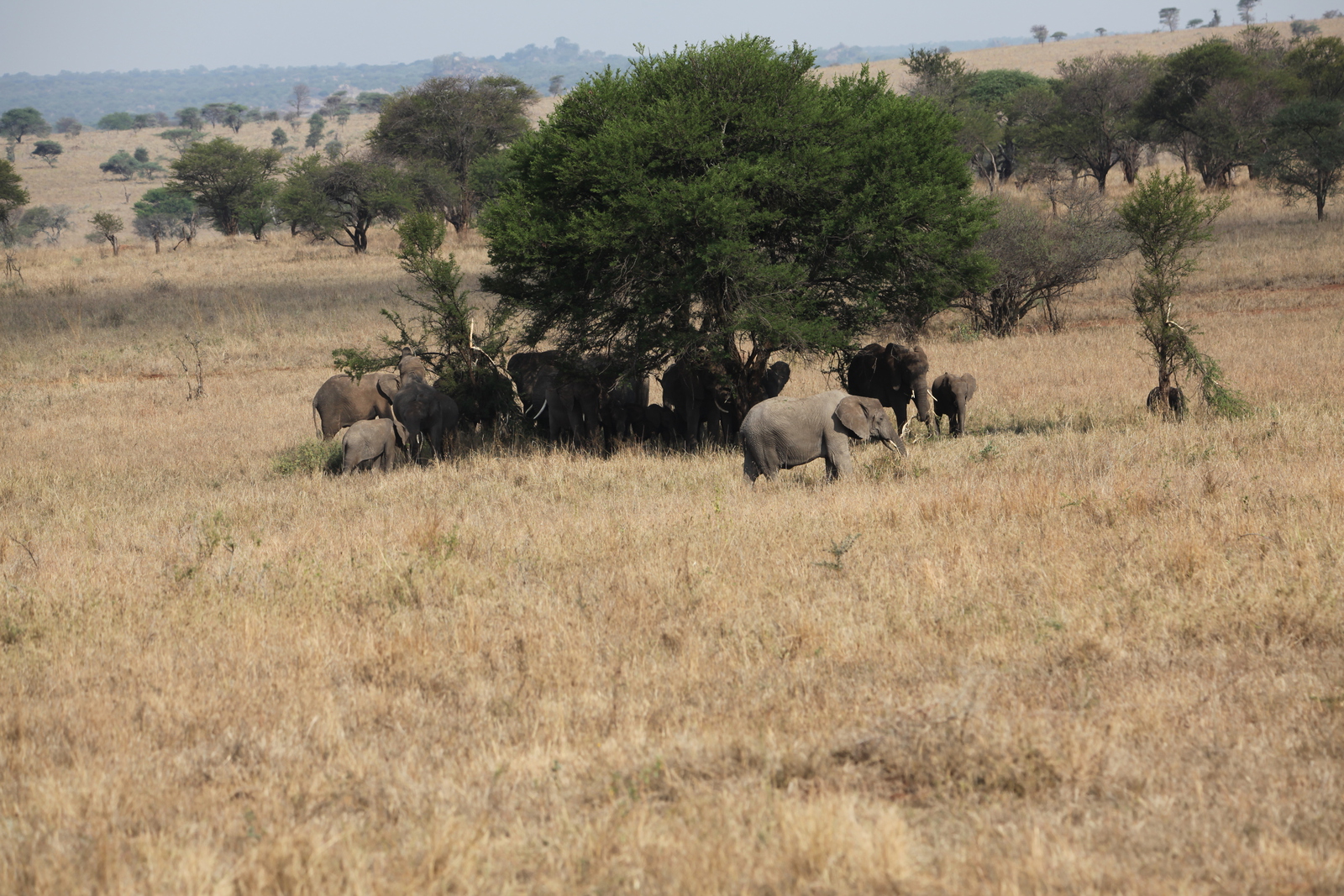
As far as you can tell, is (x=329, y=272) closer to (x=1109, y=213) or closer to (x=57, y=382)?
(x=57, y=382)

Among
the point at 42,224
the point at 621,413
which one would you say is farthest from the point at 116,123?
the point at 621,413

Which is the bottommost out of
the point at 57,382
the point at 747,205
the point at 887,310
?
the point at 57,382

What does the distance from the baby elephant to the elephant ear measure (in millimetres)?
6345

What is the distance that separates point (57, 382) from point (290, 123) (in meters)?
159

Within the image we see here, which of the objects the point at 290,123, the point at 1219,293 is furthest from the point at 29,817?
the point at 290,123

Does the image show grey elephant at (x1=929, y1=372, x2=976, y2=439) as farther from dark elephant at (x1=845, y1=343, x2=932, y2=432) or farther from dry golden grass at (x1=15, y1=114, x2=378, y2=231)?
dry golden grass at (x1=15, y1=114, x2=378, y2=231)

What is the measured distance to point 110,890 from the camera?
12.5 ft

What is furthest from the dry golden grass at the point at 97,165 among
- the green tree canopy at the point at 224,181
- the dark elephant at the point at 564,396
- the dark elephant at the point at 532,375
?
the dark elephant at the point at 564,396

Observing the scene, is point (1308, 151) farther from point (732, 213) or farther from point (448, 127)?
point (448, 127)

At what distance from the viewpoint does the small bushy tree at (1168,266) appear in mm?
12594

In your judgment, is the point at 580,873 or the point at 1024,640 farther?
the point at 1024,640

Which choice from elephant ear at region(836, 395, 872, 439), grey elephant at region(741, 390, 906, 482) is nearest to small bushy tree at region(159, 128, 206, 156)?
grey elephant at region(741, 390, 906, 482)

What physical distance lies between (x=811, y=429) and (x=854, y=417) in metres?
0.45

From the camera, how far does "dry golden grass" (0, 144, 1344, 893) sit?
3.98 meters
